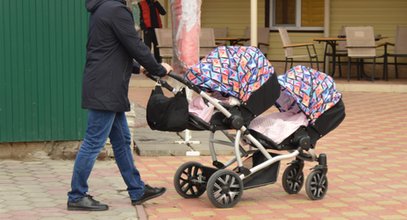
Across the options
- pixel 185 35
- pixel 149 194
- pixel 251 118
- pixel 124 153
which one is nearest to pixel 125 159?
pixel 124 153

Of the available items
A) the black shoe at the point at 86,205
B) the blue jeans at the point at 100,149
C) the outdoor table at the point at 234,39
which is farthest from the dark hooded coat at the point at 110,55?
the outdoor table at the point at 234,39

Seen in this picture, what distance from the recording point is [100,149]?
7246 mm

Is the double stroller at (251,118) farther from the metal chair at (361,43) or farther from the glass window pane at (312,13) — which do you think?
the glass window pane at (312,13)

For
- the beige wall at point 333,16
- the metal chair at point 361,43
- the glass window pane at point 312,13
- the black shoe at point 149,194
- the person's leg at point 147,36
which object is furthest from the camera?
the glass window pane at point 312,13

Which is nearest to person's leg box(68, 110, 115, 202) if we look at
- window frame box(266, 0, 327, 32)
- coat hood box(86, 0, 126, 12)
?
coat hood box(86, 0, 126, 12)

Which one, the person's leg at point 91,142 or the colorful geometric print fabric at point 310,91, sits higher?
the colorful geometric print fabric at point 310,91

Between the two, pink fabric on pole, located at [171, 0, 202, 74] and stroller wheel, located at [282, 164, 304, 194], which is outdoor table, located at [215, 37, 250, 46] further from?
stroller wheel, located at [282, 164, 304, 194]

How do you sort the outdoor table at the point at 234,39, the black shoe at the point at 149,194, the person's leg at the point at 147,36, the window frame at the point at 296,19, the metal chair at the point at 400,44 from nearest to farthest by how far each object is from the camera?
the black shoe at the point at 149,194
the metal chair at the point at 400,44
the person's leg at the point at 147,36
the outdoor table at the point at 234,39
the window frame at the point at 296,19

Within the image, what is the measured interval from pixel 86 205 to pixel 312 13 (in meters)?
14.6

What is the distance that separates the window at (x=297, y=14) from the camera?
2102cm

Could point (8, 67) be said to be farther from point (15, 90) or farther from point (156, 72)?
point (156, 72)

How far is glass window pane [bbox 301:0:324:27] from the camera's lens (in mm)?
20973

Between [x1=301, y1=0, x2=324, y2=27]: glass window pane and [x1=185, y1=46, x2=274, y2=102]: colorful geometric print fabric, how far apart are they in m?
13.6

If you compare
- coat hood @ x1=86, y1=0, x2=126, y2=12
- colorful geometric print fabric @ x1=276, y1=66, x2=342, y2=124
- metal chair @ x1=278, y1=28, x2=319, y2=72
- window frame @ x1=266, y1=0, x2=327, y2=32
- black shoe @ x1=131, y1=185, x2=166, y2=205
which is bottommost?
metal chair @ x1=278, y1=28, x2=319, y2=72
